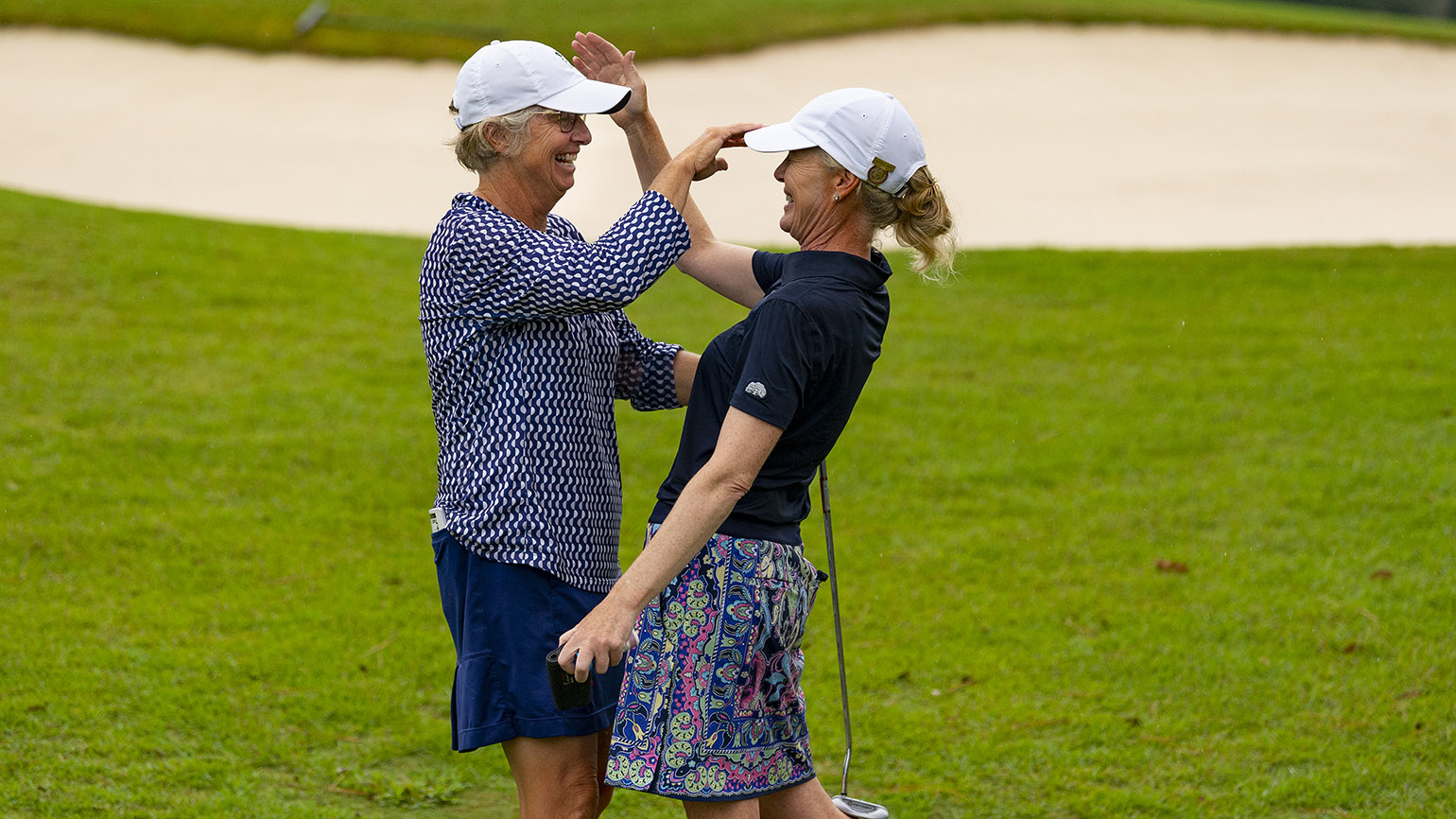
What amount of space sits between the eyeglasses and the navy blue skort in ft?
2.90

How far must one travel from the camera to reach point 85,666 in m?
4.97

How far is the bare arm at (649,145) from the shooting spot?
11.0ft

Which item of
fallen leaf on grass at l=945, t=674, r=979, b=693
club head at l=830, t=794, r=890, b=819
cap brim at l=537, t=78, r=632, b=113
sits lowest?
fallen leaf on grass at l=945, t=674, r=979, b=693

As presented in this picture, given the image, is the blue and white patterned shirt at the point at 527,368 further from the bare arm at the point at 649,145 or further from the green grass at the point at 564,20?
the green grass at the point at 564,20

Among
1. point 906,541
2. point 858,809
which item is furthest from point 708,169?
point 906,541

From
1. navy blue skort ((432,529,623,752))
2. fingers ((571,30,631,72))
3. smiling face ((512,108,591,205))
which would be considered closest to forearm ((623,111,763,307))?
fingers ((571,30,631,72))

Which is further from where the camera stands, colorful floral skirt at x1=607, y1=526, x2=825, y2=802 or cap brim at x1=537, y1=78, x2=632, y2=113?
cap brim at x1=537, y1=78, x2=632, y2=113

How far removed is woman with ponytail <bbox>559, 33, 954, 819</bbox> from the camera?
272 cm

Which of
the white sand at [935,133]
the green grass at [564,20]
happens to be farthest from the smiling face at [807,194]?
the green grass at [564,20]

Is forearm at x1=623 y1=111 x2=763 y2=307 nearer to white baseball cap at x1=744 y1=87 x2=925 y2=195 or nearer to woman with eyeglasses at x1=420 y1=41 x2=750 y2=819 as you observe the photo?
woman with eyeglasses at x1=420 y1=41 x2=750 y2=819

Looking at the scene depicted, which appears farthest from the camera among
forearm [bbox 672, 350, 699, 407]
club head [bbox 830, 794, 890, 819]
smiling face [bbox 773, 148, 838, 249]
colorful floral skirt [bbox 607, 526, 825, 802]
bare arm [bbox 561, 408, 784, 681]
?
forearm [bbox 672, 350, 699, 407]

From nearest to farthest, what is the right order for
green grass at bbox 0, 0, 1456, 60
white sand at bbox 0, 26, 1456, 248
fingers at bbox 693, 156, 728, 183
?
fingers at bbox 693, 156, 728, 183 < white sand at bbox 0, 26, 1456, 248 < green grass at bbox 0, 0, 1456, 60

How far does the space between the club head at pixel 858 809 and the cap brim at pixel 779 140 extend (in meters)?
1.45

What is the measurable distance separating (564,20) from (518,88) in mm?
16167
